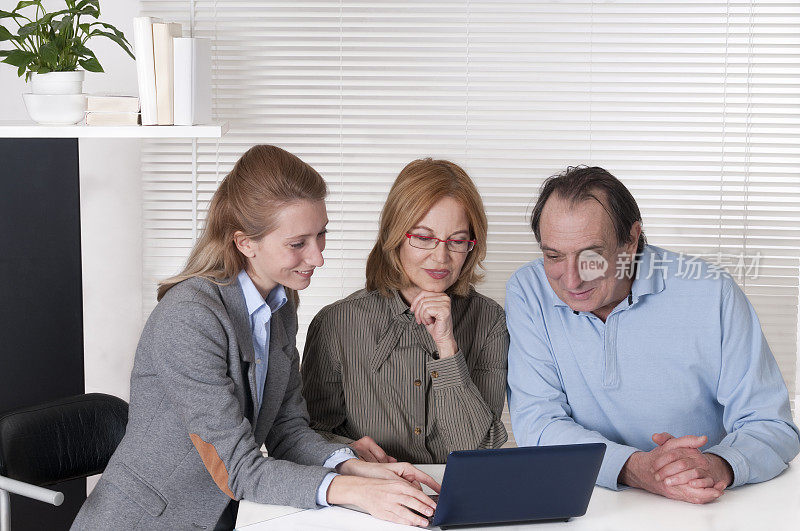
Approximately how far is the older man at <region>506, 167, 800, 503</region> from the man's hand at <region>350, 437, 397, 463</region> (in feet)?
1.16

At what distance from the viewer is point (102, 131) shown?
2.74 meters

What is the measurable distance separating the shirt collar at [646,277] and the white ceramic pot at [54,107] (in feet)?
5.43

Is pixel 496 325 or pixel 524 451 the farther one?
pixel 496 325

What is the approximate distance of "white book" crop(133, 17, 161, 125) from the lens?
2730 millimetres

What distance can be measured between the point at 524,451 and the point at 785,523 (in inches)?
23.5

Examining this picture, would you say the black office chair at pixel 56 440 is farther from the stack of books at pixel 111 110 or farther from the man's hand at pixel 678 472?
the man's hand at pixel 678 472

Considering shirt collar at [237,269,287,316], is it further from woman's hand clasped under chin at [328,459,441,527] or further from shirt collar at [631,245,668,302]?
shirt collar at [631,245,668,302]

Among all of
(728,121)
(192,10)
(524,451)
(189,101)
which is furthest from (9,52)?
(728,121)

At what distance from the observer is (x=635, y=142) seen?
142 inches

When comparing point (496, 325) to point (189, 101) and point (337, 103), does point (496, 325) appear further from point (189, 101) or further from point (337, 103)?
point (337, 103)

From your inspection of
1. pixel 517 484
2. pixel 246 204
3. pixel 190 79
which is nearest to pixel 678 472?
pixel 517 484

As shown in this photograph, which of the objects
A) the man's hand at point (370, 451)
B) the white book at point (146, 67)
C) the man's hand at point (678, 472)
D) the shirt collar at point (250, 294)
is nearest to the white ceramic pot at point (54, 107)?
the white book at point (146, 67)

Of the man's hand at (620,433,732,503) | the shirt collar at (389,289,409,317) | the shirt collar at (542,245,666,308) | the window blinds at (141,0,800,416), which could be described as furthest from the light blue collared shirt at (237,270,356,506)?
the window blinds at (141,0,800,416)

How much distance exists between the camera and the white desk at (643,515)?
1710mm
